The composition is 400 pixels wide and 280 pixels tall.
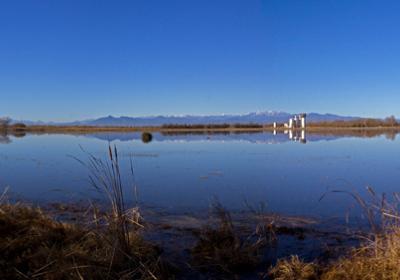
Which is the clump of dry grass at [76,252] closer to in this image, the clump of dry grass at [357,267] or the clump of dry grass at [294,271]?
the clump of dry grass at [294,271]

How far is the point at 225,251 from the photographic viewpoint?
4902 millimetres

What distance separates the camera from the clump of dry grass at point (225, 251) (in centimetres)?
Answer: 475

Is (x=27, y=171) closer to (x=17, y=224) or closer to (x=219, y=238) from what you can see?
(x=17, y=224)

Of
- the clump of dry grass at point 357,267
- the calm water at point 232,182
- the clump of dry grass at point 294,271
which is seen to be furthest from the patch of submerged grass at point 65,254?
the calm water at point 232,182

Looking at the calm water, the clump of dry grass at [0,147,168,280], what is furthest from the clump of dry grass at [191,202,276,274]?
the calm water

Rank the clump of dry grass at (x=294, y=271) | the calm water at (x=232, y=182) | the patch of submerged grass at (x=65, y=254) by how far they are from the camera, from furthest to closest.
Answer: the calm water at (x=232, y=182) → the clump of dry grass at (x=294, y=271) → the patch of submerged grass at (x=65, y=254)

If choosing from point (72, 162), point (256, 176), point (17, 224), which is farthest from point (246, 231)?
point (72, 162)

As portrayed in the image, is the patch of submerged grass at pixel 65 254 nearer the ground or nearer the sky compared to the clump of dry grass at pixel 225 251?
→ nearer the sky

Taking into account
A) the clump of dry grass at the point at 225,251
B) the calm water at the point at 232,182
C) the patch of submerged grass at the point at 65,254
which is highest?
the patch of submerged grass at the point at 65,254

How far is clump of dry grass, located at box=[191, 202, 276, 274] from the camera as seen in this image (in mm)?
4750

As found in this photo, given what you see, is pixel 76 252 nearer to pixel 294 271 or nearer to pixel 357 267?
pixel 294 271

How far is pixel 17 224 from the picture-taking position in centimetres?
541

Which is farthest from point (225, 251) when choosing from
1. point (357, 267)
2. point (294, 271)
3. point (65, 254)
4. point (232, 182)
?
point (232, 182)

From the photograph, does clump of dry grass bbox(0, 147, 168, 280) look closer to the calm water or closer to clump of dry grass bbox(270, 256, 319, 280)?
clump of dry grass bbox(270, 256, 319, 280)
